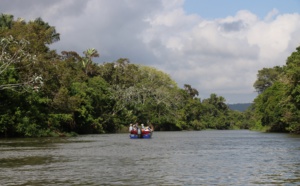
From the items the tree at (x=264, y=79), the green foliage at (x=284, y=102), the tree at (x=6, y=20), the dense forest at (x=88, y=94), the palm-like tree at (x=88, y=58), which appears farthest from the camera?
the tree at (x=264, y=79)

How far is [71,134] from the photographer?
6919 cm

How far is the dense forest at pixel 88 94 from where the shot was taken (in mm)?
58375

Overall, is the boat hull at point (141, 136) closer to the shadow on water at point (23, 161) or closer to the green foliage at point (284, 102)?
the green foliage at point (284, 102)

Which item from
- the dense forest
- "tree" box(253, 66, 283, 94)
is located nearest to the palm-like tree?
the dense forest

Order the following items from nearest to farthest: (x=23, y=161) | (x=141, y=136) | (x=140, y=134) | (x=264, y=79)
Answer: (x=23, y=161)
(x=140, y=134)
(x=141, y=136)
(x=264, y=79)

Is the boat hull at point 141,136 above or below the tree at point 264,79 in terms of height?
below

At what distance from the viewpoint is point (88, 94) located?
274 feet

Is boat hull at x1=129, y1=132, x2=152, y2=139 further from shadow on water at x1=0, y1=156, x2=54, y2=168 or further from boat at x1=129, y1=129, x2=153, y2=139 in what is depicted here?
shadow on water at x1=0, y1=156, x2=54, y2=168

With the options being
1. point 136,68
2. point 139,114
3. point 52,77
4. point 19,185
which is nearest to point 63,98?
point 52,77

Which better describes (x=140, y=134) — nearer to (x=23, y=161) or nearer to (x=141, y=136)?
(x=141, y=136)

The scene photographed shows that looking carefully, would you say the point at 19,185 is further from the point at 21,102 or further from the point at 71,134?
the point at 71,134

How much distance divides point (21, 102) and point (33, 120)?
2.99m

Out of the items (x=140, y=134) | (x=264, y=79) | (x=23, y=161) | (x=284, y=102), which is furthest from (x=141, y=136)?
(x=264, y=79)

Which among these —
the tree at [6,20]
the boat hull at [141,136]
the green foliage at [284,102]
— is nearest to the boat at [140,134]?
the boat hull at [141,136]
